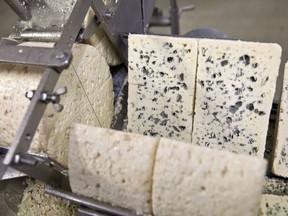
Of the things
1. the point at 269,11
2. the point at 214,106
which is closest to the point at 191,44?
the point at 214,106

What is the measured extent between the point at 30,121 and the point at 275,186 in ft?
2.59

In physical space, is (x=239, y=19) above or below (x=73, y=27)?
above

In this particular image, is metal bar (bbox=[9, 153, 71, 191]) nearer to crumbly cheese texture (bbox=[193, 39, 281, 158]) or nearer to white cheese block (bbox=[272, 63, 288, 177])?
crumbly cheese texture (bbox=[193, 39, 281, 158])

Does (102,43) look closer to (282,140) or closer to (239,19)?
(282,140)

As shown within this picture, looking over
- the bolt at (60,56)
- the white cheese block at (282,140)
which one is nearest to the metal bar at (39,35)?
the bolt at (60,56)

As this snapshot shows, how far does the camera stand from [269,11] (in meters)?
3.41

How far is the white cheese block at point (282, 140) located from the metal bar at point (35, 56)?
625 mm

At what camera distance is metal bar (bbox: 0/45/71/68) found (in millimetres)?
888

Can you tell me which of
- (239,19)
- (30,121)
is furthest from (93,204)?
(239,19)

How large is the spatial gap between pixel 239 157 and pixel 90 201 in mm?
391

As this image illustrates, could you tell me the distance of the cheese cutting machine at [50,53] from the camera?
0.85 m

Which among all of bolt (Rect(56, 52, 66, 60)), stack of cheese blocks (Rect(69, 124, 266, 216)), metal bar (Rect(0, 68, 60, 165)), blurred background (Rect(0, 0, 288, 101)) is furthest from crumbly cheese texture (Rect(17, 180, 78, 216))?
blurred background (Rect(0, 0, 288, 101))

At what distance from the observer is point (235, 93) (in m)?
1.11

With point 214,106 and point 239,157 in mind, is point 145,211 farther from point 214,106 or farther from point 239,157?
point 214,106
